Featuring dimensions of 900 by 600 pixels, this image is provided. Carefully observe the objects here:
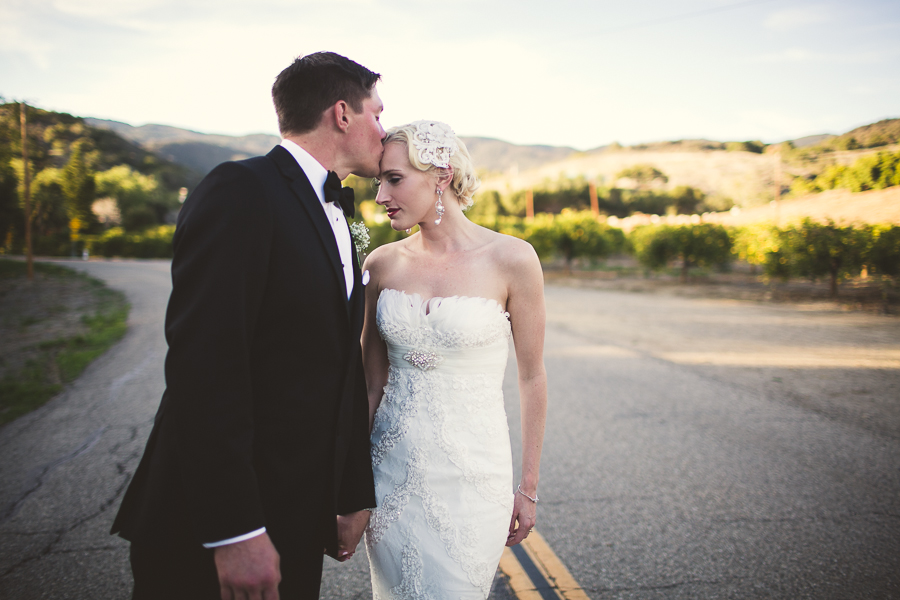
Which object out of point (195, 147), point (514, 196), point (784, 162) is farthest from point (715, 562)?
point (195, 147)

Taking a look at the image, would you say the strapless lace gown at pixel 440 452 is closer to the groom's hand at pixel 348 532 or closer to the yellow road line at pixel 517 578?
the groom's hand at pixel 348 532

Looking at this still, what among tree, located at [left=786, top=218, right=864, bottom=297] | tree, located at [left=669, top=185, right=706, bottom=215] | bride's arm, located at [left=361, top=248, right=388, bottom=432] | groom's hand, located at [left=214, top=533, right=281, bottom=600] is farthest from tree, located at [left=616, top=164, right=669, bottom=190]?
groom's hand, located at [left=214, top=533, right=281, bottom=600]

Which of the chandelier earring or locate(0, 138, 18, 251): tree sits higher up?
locate(0, 138, 18, 251): tree

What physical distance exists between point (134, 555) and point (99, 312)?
14527 millimetres

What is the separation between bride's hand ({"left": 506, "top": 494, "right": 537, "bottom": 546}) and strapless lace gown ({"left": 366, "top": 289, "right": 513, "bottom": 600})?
0.19ft

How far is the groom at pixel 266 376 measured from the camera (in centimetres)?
118

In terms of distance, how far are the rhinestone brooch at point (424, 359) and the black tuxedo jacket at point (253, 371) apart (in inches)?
20.4

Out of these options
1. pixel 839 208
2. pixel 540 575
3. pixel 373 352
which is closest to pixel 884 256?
pixel 839 208

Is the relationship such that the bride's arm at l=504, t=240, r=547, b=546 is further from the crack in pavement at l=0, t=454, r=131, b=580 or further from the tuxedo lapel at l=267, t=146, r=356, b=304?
the crack in pavement at l=0, t=454, r=131, b=580

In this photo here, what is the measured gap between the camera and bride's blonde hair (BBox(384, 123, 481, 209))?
2.07 meters

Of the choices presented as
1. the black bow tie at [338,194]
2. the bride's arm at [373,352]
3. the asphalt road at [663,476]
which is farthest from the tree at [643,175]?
the black bow tie at [338,194]

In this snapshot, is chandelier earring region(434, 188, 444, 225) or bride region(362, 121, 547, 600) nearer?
bride region(362, 121, 547, 600)

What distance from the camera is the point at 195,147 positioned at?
605ft

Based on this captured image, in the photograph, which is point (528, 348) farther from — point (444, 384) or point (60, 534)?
point (60, 534)
